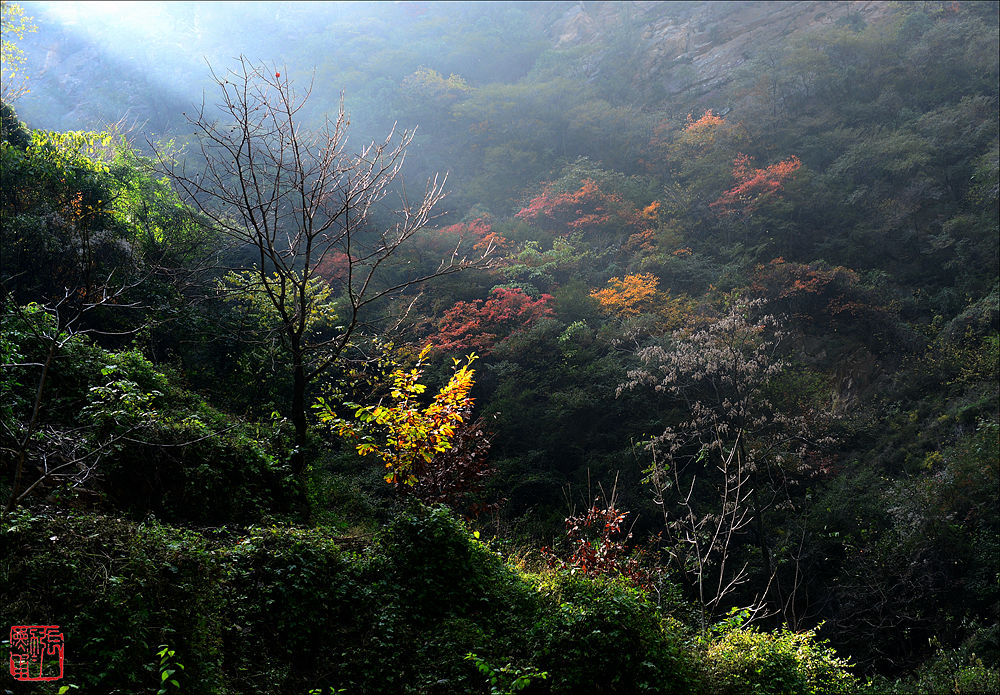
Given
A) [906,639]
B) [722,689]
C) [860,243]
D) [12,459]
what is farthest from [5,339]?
[860,243]

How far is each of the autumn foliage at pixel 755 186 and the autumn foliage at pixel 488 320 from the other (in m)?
7.44

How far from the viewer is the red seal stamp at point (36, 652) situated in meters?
2.74

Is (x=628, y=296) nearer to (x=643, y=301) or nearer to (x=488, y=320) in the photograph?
(x=643, y=301)

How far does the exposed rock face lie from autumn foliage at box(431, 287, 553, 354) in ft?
50.7

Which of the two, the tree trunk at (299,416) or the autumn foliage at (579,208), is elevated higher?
the autumn foliage at (579,208)

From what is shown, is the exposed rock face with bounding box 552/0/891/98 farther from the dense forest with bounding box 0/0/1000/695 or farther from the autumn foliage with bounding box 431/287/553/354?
the autumn foliage with bounding box 431/287/553/354

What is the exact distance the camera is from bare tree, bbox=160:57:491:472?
5953mm

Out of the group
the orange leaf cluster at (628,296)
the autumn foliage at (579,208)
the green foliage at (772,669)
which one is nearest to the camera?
the green foliage at (772,669)

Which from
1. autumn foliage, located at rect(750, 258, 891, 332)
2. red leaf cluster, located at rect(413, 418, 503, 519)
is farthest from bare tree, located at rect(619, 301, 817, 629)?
red leaf cluster, located at rect(413, 418, 503, 519)

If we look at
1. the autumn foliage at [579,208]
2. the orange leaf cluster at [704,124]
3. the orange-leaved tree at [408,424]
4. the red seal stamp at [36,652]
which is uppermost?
the orange leaf cluster at [704,124]

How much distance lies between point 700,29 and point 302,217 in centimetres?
2174

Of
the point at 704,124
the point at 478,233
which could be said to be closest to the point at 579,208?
the point at 478,233

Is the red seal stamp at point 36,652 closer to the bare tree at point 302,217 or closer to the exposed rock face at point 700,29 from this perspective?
the bare tree at point 302,217

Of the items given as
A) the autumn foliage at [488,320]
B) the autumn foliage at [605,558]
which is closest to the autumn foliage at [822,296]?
the autumn foliage at [488,320]
